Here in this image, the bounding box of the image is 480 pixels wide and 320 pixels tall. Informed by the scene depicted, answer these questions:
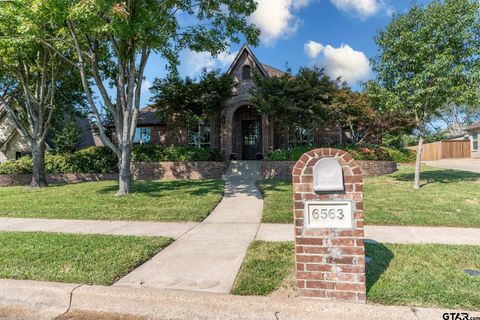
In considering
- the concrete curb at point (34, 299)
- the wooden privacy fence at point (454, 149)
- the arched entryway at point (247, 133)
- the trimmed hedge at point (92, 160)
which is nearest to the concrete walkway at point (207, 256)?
the concrete curb at point (34, 299)

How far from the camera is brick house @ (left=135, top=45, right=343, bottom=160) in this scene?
60.2 ft

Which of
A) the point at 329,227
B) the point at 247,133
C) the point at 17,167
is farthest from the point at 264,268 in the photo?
the point at 17,167

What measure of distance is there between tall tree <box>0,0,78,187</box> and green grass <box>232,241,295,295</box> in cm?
809

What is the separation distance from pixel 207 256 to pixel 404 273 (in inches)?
105

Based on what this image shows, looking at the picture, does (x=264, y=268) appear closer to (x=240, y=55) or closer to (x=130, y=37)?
(x=130, y=37)

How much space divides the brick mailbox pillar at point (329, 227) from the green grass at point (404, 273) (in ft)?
1.25

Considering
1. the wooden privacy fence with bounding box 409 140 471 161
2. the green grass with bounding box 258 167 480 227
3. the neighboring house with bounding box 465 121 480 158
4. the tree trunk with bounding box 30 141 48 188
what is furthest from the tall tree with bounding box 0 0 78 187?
the neighboring house with bounding box 465 121 480 158

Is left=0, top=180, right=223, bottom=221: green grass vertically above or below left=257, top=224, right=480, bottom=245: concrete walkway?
above

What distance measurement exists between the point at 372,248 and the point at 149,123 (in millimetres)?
17967

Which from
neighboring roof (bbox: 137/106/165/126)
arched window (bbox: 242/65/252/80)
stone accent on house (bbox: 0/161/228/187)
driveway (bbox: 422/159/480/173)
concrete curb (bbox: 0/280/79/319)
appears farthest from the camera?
neighboring roof (bbox: 137/106/165/126)

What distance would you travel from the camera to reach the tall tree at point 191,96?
1623cm

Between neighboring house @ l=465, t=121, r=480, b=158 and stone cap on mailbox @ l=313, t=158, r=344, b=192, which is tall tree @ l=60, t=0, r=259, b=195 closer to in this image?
stone cap on mailbox @ l=313, t=158, r=344, b=192

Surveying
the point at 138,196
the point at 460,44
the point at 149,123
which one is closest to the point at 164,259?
the point at 138,196

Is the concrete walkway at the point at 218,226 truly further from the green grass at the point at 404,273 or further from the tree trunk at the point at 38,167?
the tree trunk at the point at 38,167
